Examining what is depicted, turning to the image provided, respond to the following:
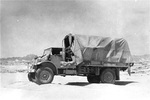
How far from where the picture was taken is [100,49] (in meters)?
14.2

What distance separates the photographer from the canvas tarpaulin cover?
1373cm

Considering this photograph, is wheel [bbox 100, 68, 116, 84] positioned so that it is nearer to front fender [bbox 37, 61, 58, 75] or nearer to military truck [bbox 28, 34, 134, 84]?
military truck [bbox 28, 34, 134, 84]

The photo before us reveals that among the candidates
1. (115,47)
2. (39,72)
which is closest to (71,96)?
(39,72)

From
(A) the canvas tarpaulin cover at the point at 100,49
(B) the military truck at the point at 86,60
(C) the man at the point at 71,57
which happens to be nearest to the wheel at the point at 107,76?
(B) the military truck at the point at 86,60

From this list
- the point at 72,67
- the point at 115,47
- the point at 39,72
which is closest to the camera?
the point at 39,72

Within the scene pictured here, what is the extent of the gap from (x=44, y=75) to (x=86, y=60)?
264 cm

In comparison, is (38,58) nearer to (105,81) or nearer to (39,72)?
(39,72)

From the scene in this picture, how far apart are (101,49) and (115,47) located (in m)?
1.10

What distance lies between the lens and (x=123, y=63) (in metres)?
14.7

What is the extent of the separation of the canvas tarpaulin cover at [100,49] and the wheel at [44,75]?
1.80 metres

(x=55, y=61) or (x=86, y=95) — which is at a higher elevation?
(x=55, y=61)

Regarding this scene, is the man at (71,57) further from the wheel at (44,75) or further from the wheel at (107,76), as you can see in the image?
the wheel at (107,76)

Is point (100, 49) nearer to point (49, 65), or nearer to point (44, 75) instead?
point (49, 65)

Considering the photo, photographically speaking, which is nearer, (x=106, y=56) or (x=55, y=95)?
(x=55, y=95)
